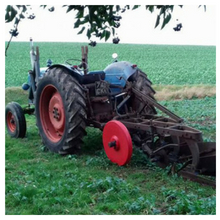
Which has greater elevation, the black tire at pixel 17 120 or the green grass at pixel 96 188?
the black tire at pixel 17 120

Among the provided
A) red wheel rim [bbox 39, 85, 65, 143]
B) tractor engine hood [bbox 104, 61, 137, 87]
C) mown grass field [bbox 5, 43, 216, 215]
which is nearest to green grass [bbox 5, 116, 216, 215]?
mown grass field [bbox 5, 43, 216, 215]

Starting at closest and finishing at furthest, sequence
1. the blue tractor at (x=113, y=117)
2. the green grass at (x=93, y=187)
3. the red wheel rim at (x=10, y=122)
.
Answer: the green grass at (x=93, y=187), the blue tractor at (x=113, y=117), the red wheel rim at (x=10, y=122)

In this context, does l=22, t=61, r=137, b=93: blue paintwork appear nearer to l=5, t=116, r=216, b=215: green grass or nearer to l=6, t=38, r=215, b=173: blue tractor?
l=6, t=38, r=215, b=173: blue tractor

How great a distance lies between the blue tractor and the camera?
4.78 meters

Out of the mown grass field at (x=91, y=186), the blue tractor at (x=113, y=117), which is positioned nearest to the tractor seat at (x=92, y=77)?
the blue tractor at (x=113, y=117)

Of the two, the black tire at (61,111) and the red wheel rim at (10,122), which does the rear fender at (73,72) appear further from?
the red wheel rim at (10,122)

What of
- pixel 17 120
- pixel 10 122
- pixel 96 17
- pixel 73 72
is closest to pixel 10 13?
pixel 96 17

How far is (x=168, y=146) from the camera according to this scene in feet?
16.0

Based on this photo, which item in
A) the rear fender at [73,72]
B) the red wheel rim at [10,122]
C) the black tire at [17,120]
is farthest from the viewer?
the red wheel rim at [10,122]

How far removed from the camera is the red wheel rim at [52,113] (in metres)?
6.10

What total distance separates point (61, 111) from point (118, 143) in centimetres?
143

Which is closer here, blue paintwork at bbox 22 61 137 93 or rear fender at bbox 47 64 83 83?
rear fender at bbox 47 64 83 83

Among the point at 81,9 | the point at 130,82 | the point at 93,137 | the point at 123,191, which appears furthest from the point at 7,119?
the point at 81,9

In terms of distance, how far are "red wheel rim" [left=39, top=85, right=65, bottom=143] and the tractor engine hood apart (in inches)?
40.4
